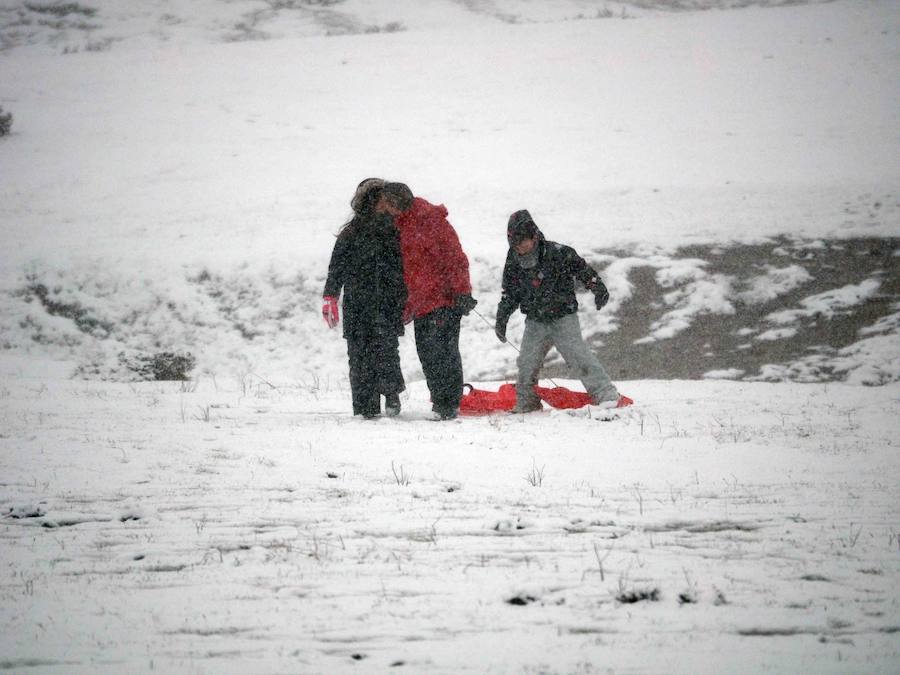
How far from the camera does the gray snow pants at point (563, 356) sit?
6750 mm

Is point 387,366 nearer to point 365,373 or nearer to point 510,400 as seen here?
point 365,373

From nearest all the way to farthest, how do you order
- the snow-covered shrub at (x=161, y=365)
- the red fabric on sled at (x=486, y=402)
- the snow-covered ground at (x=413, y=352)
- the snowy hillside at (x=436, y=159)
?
1. the snow-covered ground at (x=413, y=352)
2. the red fabric on sled at (x=486, y=402)
3. the snow-covered shrub at (x=161, y=365)
4. the snowy hillside at (x=436, y=159)

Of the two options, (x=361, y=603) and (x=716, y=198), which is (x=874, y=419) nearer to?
(x=361, y=603)

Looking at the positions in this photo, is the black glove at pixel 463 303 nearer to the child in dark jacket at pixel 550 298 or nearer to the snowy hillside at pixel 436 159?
the child in dark jacket at pixel 550 298

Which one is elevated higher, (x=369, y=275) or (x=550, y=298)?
(x=369, y=275)

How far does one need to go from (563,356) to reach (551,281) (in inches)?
30.0

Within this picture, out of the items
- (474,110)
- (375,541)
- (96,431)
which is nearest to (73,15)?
(474,110)

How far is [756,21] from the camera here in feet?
83.8

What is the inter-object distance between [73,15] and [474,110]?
65.9ft

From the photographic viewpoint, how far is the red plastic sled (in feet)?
22.9

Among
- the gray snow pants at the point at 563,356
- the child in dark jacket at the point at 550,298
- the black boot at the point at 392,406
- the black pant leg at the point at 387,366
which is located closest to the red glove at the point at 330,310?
the black pant leg at the point at 387,366

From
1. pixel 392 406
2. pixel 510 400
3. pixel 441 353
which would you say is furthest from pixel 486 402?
pixel 392 406

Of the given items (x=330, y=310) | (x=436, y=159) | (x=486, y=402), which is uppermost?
(x=436, y=159)

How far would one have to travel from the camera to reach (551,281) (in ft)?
22.1
